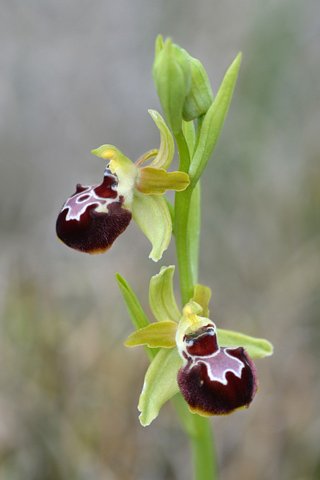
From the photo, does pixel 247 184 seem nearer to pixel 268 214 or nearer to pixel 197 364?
pixel 268 214

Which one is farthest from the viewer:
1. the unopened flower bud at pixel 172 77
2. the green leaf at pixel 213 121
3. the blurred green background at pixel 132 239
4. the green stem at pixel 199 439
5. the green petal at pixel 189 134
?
the blurred green background at pixel 132 239

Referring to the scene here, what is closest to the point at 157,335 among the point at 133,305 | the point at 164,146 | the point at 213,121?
the point at 133,305

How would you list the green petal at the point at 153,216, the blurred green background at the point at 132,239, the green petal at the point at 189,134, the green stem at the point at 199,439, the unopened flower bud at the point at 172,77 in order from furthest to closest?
the blurred green background at the point at 132,239 < the green stem at the point at 199,439 < the green petal at the point at 189,134 < the green petal at the point at 153,216 < the unopened flower bud at the point at 172,77

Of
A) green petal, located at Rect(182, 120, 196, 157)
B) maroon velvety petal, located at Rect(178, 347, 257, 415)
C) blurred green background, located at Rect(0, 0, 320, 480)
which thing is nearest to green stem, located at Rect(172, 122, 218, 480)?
green petal, located at Rect(182, 120, 196, 157)

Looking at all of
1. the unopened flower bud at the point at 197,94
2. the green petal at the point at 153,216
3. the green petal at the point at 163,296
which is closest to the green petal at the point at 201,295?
the green petal at the point at 163,296

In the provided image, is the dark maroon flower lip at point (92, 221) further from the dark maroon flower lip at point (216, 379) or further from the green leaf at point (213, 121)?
the dark maroon flower lip at point (216, 379)

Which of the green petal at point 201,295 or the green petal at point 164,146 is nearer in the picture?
the green petal at point 164,146

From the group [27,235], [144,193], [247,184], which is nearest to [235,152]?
[247,184]

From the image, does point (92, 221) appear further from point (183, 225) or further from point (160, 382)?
point (160, 382)

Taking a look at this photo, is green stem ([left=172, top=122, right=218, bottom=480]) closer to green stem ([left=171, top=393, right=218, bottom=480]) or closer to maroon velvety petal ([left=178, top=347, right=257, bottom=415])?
green stem ([left=171, top=393, right=218, bottom=480])
